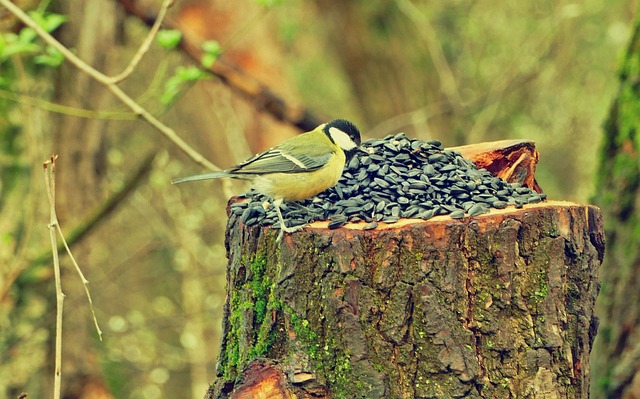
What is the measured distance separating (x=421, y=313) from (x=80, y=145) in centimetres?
383

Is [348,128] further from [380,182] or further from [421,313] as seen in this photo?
[421,313]

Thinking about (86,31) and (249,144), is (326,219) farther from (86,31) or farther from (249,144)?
(249,144)

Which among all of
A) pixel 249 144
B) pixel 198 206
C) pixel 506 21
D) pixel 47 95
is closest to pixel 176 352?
pixel 198 206

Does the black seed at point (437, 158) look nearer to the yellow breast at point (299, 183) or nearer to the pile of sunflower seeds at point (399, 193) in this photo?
the pile of sunflower seeds at point (399, 193)

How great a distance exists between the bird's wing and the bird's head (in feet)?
0.73

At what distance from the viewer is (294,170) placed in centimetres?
347

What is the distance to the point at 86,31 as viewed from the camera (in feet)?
19.4

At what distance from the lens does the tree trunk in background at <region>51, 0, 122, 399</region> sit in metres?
5.89

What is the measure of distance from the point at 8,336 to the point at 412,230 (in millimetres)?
4161

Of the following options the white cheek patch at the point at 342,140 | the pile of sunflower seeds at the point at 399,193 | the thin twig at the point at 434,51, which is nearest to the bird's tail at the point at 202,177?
the pile of sunflower seeds at the point at 399,193

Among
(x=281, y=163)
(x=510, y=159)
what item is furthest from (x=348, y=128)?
(x=510, y=159)

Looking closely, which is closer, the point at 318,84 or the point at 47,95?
the point at 47,95

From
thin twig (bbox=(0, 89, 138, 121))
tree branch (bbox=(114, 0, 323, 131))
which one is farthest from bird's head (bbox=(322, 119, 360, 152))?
tree branch (bbox=(114, 0, 323, 131))

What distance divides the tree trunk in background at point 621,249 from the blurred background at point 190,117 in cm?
31
